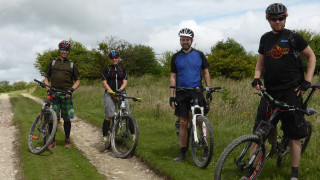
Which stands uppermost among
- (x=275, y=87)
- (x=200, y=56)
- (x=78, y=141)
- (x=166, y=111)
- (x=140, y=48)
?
(x=140, y=48)

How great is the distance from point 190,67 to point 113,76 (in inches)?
93.6

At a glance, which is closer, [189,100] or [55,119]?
[189,100]

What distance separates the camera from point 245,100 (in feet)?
34.4

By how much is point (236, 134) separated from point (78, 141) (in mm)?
4675

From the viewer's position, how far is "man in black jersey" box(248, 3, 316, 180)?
13.0 ft

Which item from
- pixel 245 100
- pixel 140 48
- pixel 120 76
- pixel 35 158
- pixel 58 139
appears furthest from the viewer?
pixel 140 48

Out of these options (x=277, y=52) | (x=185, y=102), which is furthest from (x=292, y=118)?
(x=185, y=102)

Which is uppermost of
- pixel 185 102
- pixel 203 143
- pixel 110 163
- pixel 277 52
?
pixel 277 52

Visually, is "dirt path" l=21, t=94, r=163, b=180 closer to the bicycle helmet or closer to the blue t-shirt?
the blue t-shirt

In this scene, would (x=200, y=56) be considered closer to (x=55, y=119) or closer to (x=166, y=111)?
(x=55, y=119)

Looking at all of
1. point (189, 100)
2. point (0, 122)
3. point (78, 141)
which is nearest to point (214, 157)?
point (189, 100)

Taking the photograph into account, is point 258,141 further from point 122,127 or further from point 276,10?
point 122,127

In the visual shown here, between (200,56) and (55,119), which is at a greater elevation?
(200,56)

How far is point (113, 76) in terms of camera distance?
23.6 feet
